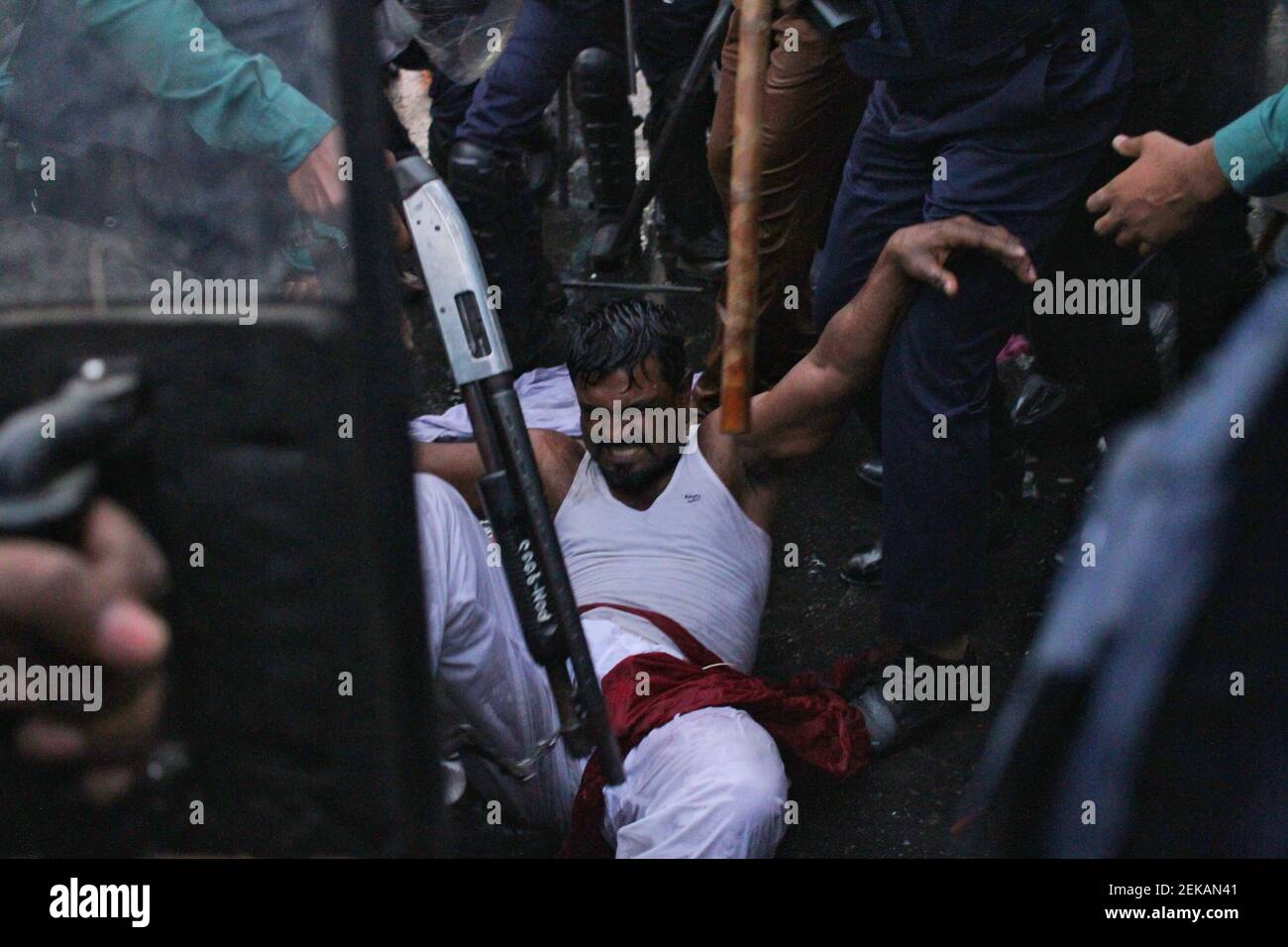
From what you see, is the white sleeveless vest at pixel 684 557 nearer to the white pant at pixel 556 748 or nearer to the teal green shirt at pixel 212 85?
the white pant at pixel 556 748

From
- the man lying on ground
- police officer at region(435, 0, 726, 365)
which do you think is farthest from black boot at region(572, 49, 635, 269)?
the man lying on ground

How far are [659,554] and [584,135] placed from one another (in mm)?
1856

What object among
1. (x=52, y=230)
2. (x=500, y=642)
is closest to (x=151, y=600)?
(x=52, y=230)

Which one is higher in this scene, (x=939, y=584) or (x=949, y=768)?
(x=939, y=584)

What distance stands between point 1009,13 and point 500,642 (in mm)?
1280

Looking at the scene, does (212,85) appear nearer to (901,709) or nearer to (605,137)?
(901,709)

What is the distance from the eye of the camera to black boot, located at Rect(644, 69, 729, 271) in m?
4.05

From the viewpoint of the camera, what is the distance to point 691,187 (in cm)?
409

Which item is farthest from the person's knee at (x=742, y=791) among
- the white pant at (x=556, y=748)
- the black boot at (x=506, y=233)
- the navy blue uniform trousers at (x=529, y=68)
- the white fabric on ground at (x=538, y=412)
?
the navy blue uniform trousers at (x=529, y=68)

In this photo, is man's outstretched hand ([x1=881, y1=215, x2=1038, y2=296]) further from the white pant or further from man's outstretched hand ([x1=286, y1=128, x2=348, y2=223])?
man's outstretched hand ([x1=286, y1=128, x2=348, y2=223])

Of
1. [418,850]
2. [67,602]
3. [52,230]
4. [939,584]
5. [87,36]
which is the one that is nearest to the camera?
[67,602]

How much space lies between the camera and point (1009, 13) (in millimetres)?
2244

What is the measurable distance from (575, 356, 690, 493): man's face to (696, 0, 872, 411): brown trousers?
427 mm
